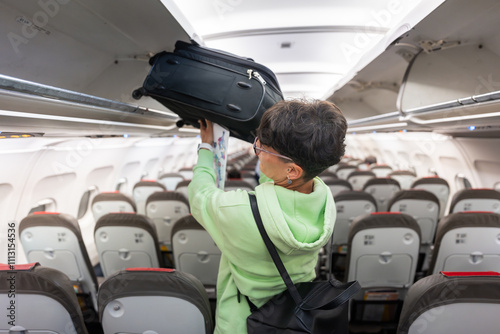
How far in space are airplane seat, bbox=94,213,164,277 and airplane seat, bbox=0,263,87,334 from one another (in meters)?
1.41

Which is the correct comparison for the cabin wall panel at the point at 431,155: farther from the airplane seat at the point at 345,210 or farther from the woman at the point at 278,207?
the woman at the point at 278,207

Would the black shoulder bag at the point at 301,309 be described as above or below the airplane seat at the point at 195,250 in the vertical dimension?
above

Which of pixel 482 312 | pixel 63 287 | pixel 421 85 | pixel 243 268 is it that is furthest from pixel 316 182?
pixel 421 85

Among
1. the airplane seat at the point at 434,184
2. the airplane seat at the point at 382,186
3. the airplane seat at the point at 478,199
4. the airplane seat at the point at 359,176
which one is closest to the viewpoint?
the airplane seat at the point at 478,199

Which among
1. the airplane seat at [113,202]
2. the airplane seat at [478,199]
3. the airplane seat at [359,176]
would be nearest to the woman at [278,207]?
the airplane seat at [113,202]

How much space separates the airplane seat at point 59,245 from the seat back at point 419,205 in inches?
153

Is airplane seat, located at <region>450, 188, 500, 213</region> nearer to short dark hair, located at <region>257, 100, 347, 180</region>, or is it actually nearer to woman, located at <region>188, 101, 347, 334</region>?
woman, located at <region>188, 101, 347, 334</region>

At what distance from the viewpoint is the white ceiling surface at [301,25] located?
3.58 meters

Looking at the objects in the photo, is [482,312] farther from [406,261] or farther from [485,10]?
[485,10]

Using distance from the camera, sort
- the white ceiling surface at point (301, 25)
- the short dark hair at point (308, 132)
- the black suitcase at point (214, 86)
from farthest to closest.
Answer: the white ceiling surface at point (301, 25)
the black suitcase at point (214, 86)
the short dark hair at point (308, 132)

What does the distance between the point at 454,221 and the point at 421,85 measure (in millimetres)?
1744

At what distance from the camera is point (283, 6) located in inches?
147

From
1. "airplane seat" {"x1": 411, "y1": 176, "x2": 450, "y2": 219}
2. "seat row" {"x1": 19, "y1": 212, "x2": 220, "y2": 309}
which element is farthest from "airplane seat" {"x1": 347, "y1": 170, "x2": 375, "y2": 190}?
"seat row" {"x1": 19, "y1": 212, "x2": 220, "y2": 309}

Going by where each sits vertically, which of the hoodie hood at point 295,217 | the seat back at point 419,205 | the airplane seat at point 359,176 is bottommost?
the seat back at point 419,205
